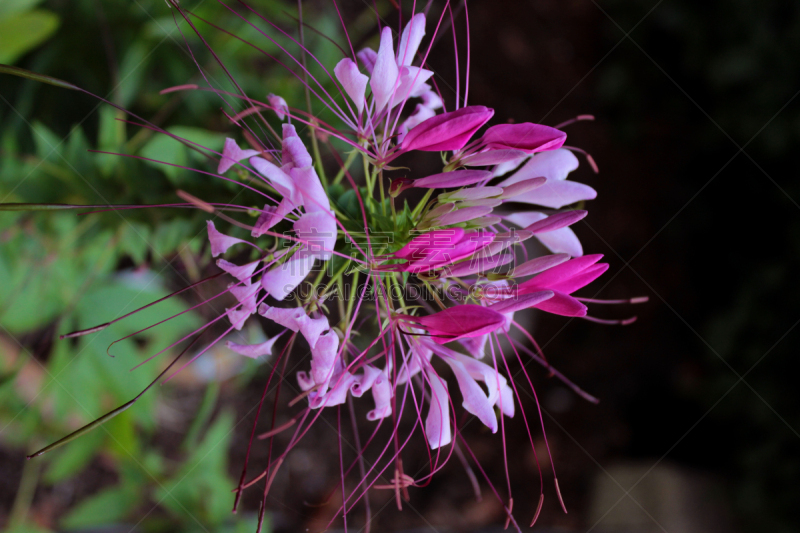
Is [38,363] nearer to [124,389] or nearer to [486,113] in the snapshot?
[124,389]

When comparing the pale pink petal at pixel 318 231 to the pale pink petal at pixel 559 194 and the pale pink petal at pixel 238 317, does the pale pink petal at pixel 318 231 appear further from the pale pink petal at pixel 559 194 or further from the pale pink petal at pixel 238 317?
the pale pink petal at pixel 559 194

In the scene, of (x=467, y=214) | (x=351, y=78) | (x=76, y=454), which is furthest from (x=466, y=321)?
(x=76, y=454)

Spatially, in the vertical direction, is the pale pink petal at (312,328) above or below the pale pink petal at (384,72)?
below

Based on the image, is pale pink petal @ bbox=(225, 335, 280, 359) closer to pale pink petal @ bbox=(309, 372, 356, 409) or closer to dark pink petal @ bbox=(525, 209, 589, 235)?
pale pink petal @ bbox=(309, 372, 356, 409)

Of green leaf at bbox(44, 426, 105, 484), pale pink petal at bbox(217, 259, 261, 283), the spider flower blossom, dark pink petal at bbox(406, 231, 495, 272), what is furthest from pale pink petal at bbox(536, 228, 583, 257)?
green leaf at bbox(44, 426, 105, 484)

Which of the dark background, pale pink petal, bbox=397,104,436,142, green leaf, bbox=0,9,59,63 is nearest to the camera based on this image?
pale pink petal, bbox=397,104,436,142

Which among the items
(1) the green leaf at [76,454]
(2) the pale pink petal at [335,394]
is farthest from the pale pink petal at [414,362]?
(1) the green leaf at [76,454]

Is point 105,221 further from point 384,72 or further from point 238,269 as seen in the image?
point 384,72
